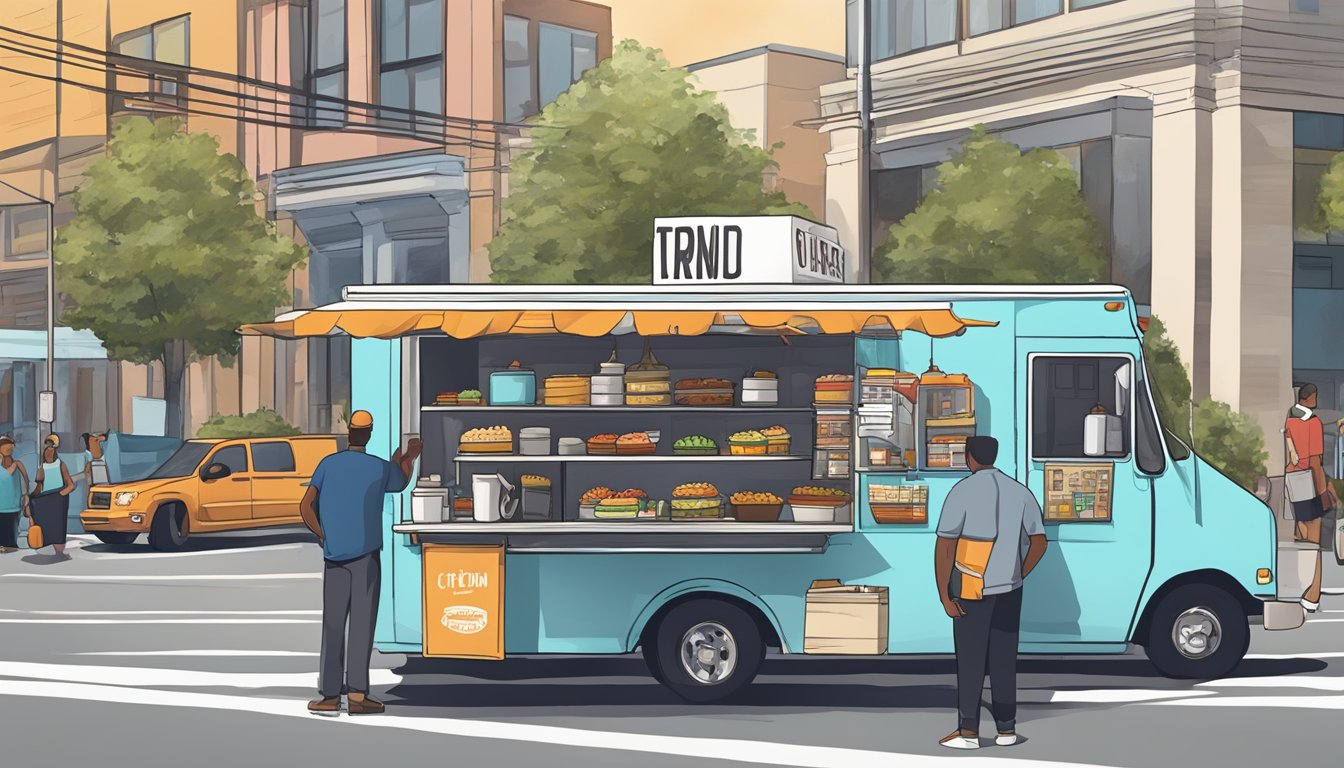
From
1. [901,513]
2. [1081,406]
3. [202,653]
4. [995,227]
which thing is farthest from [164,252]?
[1081,406]

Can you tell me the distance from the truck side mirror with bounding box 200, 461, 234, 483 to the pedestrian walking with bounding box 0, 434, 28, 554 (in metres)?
2.33

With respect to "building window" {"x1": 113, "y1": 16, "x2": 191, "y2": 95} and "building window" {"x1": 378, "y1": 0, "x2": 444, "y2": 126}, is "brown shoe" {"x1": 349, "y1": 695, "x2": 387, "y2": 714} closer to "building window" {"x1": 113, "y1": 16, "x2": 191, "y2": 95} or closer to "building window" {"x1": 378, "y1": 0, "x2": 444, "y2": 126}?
"building window" {"x1": 378, "y1": 0, "x2": 444, "y2": 126}

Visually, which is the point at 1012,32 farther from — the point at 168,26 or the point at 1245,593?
the point at 168,26

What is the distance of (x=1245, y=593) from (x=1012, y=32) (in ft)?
64.3

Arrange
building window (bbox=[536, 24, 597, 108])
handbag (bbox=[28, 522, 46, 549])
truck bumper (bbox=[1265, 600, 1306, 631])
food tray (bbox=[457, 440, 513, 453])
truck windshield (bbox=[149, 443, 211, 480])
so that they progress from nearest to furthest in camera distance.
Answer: truck bumper (bbox=[1265, 600, 1306, 631]) → food tray (bbox=[457, 440, 513, 453]) → handbag (bbox=[28, 522, 46, 549]) → truck windshield (bbox=[149, 443, 211, 480]) → building window (bbox=[536, 24, 597, 108])

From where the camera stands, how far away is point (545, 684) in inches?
448

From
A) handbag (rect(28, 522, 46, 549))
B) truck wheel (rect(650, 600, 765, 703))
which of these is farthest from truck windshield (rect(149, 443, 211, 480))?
truck wheel (rect(650, 600, 765, 703))

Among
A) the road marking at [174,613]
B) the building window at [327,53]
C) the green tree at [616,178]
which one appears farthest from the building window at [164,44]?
the road marking at [174,613]

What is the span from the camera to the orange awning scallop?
10438 millimetres

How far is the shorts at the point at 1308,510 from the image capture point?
49.7ft

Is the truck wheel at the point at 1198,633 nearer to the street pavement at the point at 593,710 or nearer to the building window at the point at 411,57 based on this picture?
the street pavement at the point at 593,710

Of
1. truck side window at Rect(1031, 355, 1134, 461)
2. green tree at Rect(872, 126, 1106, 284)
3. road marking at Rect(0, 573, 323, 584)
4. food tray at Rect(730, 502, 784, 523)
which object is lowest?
road marking at Rect(0, 573, 323, 584)

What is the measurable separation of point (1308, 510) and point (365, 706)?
9.27 meters

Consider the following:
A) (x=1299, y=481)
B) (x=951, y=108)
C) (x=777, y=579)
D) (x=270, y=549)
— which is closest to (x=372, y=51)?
(x=951, y=108)
